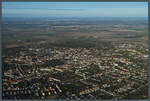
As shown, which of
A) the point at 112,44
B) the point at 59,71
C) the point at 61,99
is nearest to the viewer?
the point at 61,99

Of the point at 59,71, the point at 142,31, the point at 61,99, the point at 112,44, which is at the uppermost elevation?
the point at 142,31

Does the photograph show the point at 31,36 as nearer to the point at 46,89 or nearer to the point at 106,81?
the point at 46,89

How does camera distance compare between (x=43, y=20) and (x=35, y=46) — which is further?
(x=35, y=46)

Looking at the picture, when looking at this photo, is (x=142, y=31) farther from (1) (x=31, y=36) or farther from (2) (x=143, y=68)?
(1) (x=31, y=36)

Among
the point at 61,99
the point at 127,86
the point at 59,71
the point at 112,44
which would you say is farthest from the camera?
the point at 112,44

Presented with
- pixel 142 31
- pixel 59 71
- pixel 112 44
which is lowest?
pixel 59 71

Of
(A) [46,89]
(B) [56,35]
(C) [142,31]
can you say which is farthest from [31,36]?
(C) [142,31]

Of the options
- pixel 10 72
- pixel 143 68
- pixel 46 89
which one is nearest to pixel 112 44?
pixel 143 68

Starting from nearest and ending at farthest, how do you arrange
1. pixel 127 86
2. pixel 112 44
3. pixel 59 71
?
pixel 127 86 → pixel 59 71 → pixel 112 44

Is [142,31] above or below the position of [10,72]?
above
